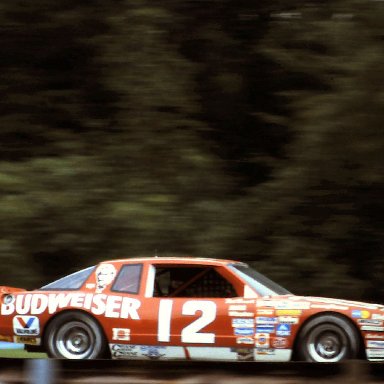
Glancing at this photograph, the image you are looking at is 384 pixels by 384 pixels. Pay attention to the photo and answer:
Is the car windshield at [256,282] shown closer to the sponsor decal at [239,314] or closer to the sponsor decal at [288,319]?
the sponsor decal at [239,314]

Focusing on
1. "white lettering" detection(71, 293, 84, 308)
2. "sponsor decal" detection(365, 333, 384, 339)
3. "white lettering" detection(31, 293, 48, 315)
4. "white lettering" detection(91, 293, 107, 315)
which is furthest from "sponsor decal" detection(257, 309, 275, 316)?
"white lettering" detection(31, 293, 48, 315)

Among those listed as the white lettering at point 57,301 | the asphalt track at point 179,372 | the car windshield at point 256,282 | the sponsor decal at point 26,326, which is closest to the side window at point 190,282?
the car windshield at point 256,282

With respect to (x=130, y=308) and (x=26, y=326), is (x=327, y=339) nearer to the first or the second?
(x=130, y=308)

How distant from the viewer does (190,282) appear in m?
10.1

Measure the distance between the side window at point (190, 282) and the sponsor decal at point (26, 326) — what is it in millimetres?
1338

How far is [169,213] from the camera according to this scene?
1534 centimetres

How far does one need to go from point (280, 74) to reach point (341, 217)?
3.18m

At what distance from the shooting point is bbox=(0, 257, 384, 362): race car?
9.42m

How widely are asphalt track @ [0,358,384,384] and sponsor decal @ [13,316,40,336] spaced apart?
180 inches

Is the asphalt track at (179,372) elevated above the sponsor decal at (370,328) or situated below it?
below

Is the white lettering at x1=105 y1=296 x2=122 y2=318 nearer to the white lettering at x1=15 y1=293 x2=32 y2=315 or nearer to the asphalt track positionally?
the white lettering at x1=15 y1=293 x2=32 y2=315

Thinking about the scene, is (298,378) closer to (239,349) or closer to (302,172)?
(239,349)

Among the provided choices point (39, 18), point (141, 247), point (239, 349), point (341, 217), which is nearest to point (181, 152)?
point (141, 247)

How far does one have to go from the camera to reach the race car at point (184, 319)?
9.42 m
